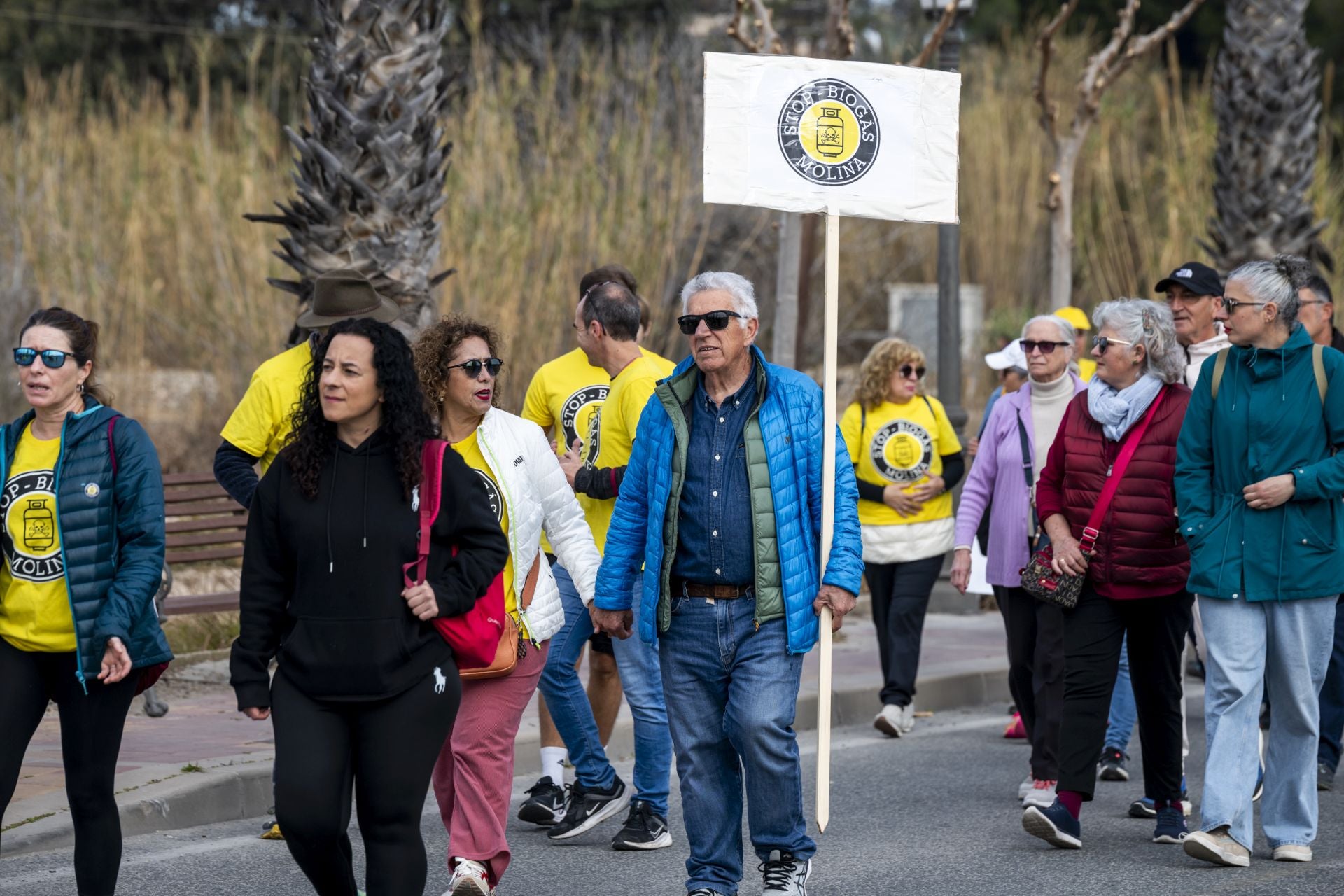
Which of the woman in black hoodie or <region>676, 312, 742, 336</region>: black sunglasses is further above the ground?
<region>676, 312, 742, 336</region>: black sunglasses

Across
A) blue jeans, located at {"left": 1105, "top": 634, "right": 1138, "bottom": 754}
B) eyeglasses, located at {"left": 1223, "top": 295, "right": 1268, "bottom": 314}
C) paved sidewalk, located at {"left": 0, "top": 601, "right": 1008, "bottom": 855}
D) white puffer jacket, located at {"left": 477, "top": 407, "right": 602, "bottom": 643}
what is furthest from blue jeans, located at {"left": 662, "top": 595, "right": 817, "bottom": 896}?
blue jeans, located at {"left": 1105, "top": 634, "right": 1138, "bottom": 754}

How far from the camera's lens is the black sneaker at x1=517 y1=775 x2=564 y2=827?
6895mm

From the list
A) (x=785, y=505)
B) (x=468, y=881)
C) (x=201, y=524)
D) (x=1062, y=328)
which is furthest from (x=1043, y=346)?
(x=201, y=524)

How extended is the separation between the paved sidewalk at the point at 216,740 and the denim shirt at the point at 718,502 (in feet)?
8.80

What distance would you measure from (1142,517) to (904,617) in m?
2.71

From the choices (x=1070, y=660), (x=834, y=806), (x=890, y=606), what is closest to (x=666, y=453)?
(x=1070, y=660)

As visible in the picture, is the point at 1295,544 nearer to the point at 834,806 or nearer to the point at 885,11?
the point at 834,806

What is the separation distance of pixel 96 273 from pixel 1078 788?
13201 millimetres

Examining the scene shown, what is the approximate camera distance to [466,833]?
5.55 meters

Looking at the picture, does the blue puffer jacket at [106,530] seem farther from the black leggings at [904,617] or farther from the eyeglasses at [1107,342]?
the black leggings at [904,617]

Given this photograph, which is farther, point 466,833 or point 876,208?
point 876,208

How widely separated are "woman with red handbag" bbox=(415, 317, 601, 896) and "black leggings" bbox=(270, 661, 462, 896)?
2.79ft

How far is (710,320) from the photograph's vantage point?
540 cm

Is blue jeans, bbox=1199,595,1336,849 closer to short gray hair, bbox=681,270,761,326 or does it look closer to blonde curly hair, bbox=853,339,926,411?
short gray hair, bbox=681,270,761,326
